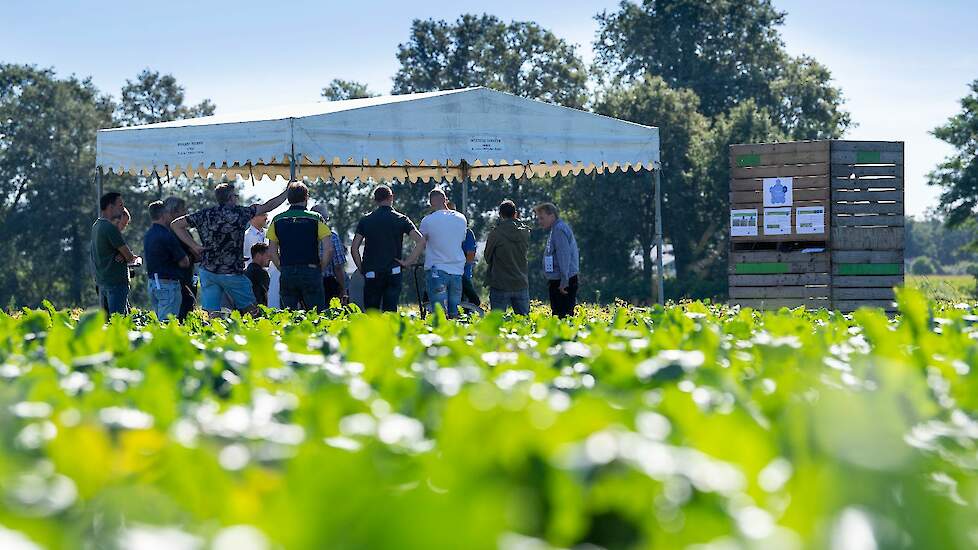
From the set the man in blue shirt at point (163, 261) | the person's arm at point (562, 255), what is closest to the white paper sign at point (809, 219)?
the person's arm at point (562, 255)

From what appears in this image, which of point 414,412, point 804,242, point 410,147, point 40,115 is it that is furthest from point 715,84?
point 414,412

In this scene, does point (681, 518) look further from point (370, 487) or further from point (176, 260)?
point (176, 260)

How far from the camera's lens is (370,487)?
3.31ft

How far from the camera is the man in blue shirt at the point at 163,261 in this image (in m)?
10.8

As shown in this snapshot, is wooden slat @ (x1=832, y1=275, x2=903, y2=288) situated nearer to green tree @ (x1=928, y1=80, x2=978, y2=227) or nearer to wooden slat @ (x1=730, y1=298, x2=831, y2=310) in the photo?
wooden slat @ (x1=730, y1=298, x2=831, y2=310)

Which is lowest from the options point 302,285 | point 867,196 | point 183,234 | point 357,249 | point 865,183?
point 302,285

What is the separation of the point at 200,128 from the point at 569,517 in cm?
1164

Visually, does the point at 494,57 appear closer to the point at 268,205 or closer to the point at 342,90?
the point at 342,90

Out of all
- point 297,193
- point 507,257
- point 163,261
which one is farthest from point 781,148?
point 163,261

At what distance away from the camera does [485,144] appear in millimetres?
12602

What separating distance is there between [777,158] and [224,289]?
708 centimetres

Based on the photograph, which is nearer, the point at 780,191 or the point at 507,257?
the point at 507,257

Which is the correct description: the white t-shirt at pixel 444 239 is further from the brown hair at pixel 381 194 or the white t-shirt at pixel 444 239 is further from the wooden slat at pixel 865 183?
the wooden slat at pixel 865 183

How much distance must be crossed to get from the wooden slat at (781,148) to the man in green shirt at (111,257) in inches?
296
